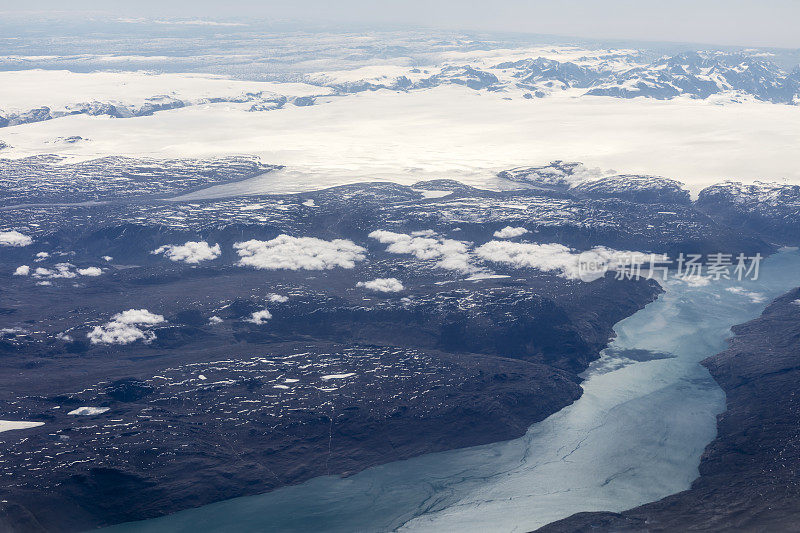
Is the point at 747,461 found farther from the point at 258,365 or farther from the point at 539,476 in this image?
the point at 258,365

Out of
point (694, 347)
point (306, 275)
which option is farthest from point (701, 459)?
point (306, 275)

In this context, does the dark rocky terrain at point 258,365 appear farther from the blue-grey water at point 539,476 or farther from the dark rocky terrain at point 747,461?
the dark rocky terrain at point 747,461

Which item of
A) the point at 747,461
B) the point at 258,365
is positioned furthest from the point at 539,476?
the point at 258,365

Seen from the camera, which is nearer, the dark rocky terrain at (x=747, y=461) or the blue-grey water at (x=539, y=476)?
the dark rocky terrain at (x=747, y=461)

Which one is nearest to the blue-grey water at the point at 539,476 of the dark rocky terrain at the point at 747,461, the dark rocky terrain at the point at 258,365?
the dark rocky terrain at the point at 258,365

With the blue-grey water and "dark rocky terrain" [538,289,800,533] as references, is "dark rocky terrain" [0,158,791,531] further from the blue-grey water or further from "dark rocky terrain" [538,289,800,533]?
"dark rocky terrain" [538,289,800,533]

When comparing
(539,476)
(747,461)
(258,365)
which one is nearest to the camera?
(747,461)
